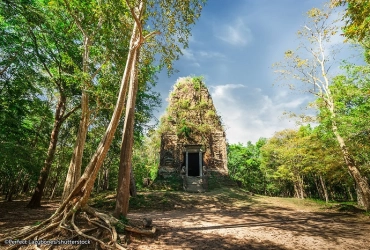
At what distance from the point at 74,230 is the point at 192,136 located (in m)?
18.2

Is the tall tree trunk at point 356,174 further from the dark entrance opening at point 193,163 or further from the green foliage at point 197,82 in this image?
the green foliage at point 197,82

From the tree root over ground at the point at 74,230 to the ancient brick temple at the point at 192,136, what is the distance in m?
13.6

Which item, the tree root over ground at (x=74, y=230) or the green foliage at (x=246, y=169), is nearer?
the tree root over ground at (x=74, y=230)

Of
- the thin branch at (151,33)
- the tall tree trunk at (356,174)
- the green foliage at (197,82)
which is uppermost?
the green foliage at (197,82)

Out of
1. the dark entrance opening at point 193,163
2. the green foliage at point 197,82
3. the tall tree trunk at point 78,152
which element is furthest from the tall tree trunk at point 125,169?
the green foliage at point 197,82

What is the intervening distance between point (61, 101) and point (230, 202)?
12840 mm

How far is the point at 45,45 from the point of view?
860cm

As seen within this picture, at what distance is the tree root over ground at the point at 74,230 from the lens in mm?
4366

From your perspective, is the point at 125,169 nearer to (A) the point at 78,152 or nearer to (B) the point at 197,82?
(A) the point at 78,152

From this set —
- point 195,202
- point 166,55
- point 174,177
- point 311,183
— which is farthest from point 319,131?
point 311,183

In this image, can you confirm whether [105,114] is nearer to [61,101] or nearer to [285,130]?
[61,101]

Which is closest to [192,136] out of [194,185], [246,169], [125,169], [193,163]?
[193,163]

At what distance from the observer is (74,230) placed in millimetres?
4723

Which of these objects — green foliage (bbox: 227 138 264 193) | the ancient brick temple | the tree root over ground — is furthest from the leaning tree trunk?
green foliage (bbox: 227 138 264 193)
